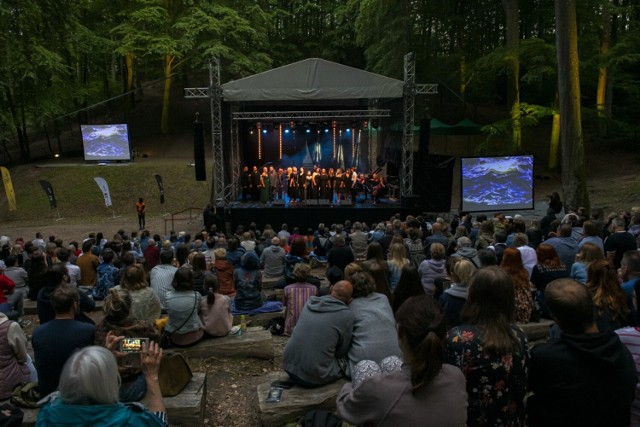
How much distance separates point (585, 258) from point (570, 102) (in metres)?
10.0

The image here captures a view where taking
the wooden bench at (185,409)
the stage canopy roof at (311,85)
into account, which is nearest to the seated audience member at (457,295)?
the wooden bench at (185,409)

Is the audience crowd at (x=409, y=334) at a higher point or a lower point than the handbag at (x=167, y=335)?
higher

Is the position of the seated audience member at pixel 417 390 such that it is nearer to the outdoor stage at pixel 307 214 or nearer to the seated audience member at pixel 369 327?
the seated audience member at pixel 369 327

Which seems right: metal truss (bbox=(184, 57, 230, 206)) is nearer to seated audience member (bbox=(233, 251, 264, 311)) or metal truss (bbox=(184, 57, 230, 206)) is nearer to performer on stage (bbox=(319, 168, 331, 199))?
performer on stage (bbox=(319, 168, 331, 199))

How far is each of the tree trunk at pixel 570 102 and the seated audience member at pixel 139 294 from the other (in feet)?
39.4

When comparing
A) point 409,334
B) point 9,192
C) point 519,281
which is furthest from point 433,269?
point 9,192

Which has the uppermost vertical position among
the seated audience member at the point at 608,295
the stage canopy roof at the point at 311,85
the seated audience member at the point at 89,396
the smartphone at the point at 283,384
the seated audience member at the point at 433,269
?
the stage canopy roof at the point at 311,85

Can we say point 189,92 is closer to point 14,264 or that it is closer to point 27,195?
point 14,264

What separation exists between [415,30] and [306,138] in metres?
9.66

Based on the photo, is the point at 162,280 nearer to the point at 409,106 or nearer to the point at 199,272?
the point at 199,272

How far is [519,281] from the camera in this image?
502 centimetres

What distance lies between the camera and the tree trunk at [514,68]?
1953 cm

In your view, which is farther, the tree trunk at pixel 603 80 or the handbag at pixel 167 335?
the tree trunk at pixel 603 80

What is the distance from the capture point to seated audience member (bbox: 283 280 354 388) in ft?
11.5
